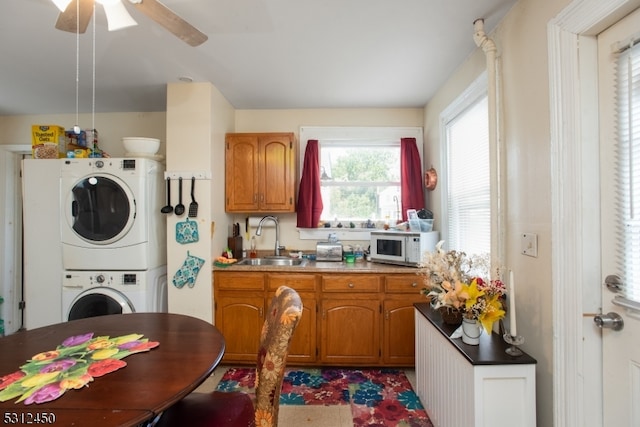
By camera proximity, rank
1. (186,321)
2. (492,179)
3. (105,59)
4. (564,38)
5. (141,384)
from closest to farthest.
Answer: (141,384)
(564,38)
(186,321)
(492,179)
(105,59)

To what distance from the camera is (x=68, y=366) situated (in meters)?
0.98

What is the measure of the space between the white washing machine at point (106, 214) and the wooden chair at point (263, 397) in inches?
56.8

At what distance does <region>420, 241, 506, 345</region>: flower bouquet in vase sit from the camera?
1237 mm

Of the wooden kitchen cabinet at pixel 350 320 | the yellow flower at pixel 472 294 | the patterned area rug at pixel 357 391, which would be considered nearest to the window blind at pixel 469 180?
the yellow flower at pixel 472 294

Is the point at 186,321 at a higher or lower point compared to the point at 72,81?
lower

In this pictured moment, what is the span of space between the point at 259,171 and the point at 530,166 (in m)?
2.15

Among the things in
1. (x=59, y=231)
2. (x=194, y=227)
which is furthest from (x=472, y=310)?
(x=59, y=231)

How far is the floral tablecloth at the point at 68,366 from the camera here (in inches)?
33.1

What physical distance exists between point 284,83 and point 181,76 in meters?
0.85

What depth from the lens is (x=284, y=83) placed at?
7.78 feet

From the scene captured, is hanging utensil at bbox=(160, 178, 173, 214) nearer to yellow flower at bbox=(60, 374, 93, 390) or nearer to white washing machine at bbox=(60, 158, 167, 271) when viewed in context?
white washing machine at bbox=(60, 158, 167, 271)

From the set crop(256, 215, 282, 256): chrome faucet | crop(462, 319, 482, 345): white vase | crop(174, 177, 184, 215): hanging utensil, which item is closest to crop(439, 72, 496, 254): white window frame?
crop(462, 319, 482, 345): white vase

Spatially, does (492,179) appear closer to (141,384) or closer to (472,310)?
(472,310)

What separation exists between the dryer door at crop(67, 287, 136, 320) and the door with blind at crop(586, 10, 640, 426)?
2.93m
